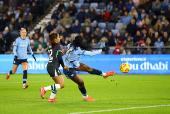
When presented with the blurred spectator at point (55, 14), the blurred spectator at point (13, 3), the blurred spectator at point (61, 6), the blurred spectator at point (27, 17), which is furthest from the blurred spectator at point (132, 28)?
the blurred spectator at point (13, 3)

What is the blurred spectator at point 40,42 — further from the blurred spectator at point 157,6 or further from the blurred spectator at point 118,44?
the blurred spectator at point 157,6

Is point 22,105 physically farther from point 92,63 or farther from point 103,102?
point 92,63

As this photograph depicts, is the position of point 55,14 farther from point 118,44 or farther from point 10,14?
point 118,44

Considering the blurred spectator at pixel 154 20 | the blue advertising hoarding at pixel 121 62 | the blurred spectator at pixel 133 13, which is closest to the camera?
the blue advertising hoarding at pixel 121 62

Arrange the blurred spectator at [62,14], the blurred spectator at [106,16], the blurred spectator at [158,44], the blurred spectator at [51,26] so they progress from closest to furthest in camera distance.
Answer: the blurred spectator at [158,44]
the blurred spectator at [106,16]
the blurred spectator at [51,26]
the blurred spectator at [62,14]

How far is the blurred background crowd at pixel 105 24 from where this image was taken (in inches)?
871

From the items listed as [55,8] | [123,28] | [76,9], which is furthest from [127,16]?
[55,8]

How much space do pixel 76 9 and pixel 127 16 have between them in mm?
4370

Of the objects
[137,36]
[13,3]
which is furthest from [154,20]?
[13,3]

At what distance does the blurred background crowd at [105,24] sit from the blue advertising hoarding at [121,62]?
0.45 metres

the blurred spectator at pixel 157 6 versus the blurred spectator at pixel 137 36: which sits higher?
the blurred spectator at pixel 157 6

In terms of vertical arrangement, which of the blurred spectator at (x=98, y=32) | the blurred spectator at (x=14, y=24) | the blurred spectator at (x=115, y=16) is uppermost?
the blurred spectator at (x=115, y=16)

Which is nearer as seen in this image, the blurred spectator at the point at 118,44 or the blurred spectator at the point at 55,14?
the blurred spectator at the point at 118,44

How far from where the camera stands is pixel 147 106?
893cm
